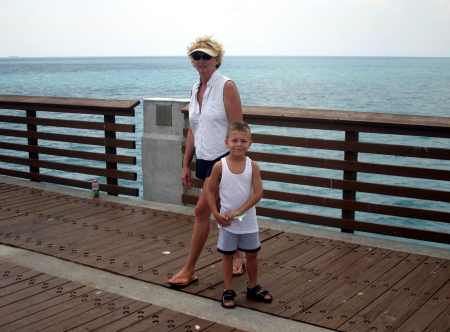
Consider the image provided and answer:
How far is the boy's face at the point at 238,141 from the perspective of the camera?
493 cm

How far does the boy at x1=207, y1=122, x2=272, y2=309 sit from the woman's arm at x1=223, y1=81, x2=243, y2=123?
22cm

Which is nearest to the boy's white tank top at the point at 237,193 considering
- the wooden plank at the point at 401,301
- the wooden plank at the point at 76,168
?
the wooden plank at the point at 401,301

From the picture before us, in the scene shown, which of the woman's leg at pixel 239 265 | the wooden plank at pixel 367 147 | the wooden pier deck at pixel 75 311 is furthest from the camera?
the wooden plank at pixel 367 147

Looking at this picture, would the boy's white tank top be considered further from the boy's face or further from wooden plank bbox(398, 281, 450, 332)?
wooden plank bbox(398, 281, 450, 332)

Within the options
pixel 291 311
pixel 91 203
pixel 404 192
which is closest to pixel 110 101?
Result: pixel 91 203

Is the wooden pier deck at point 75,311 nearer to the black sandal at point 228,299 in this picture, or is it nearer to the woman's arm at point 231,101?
the black sandal at point 228,299

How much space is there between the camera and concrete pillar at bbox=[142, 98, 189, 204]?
822 centimetres

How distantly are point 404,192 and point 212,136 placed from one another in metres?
A: 2.42

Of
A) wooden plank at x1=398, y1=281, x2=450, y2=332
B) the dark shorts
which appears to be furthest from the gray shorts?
wooden plank at x1=398, y1=281, x2=450, y2=332

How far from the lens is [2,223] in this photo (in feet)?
24.9

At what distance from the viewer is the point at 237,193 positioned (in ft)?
16.5

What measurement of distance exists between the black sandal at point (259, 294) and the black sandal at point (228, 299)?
0.54 ft

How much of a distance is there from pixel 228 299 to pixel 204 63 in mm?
1791

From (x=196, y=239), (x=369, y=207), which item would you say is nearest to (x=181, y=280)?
(x=196, y=239)
